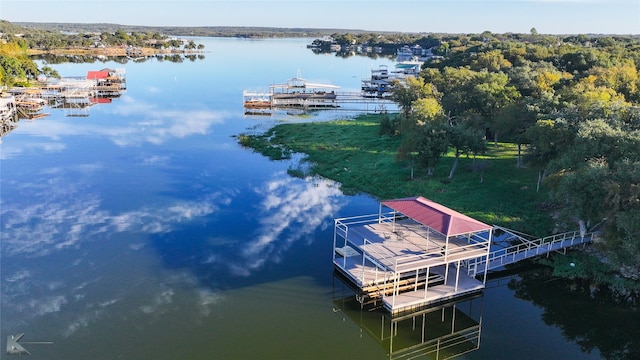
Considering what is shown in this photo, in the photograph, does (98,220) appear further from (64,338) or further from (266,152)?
(266,152)

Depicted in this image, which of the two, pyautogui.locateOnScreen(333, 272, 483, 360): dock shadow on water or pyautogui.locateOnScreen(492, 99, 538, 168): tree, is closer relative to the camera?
pyautogui.locateOnScreen(333, 272, 483, 360): dock shadow on water

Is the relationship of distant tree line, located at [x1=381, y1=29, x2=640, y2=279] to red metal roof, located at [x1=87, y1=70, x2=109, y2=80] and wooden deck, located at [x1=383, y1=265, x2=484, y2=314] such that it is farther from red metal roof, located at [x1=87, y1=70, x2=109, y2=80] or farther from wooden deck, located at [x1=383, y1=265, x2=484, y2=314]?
red metal roof, located at [x1=87, y1=70, x2=109, y2=80]

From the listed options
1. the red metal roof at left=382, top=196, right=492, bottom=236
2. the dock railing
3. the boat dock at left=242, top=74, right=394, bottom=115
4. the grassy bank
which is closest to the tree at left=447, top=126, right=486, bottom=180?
the grassy bank

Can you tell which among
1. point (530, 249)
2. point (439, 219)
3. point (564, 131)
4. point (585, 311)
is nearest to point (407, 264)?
point (439, 219)

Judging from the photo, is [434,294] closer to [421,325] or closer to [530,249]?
[421,325]

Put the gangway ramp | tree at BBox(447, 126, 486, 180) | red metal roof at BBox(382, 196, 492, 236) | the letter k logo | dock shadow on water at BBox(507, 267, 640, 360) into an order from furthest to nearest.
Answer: tree at BBox(447, 126, 486, 180) → the gangway ramp → red metal roof at BBox(382, 196, 492, 236) → dock shadow on water at BBox(507, 267, 640, 360) → the letter k logo

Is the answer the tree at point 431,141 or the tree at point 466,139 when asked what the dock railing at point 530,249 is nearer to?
the tree at point 466,139

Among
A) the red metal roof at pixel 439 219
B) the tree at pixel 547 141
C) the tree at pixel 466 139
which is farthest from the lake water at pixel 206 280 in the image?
the tree at pixel 547 141
